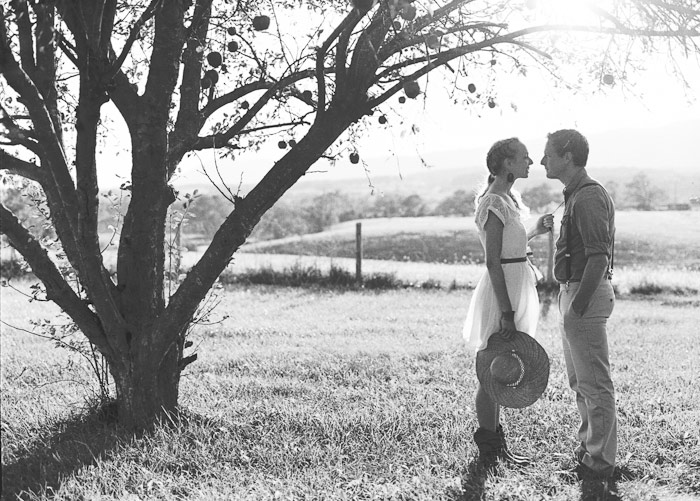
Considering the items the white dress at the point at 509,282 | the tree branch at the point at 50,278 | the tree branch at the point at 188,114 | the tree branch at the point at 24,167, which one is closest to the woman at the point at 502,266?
the white dress at the point at 509,282

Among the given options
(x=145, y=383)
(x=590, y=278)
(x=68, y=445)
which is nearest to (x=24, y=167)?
(x=145, y=383)

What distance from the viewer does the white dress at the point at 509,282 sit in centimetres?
441

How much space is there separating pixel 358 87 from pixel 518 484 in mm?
2492

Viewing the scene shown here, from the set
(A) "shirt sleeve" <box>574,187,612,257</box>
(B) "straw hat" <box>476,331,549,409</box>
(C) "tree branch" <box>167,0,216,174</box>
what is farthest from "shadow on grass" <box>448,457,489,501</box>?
(C) "tree branch" <box>167,0,216,174</box>

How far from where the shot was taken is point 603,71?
5512 mm

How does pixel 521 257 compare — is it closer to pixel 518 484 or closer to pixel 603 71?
pixel 518 484

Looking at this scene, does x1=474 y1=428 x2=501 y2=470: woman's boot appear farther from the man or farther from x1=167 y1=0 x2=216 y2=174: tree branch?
x1=167 y1=0 x2=216 y2=174: tree branch

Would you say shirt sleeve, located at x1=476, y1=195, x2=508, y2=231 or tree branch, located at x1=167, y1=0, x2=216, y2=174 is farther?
tree branch, located at x1=167, y1=0, x2=216, y2=174

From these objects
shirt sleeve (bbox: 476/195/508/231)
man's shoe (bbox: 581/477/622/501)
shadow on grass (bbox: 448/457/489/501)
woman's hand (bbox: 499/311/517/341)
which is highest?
shirt sleeve (bbox: 476/195/508/231)

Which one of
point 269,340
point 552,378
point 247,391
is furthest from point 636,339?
point 247,391

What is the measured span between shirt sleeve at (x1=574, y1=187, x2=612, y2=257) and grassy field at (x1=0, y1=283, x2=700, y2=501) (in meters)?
1.38

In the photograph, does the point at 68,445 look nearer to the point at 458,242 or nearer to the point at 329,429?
the point at 329,429

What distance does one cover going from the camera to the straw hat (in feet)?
14.5

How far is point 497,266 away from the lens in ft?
14.4
